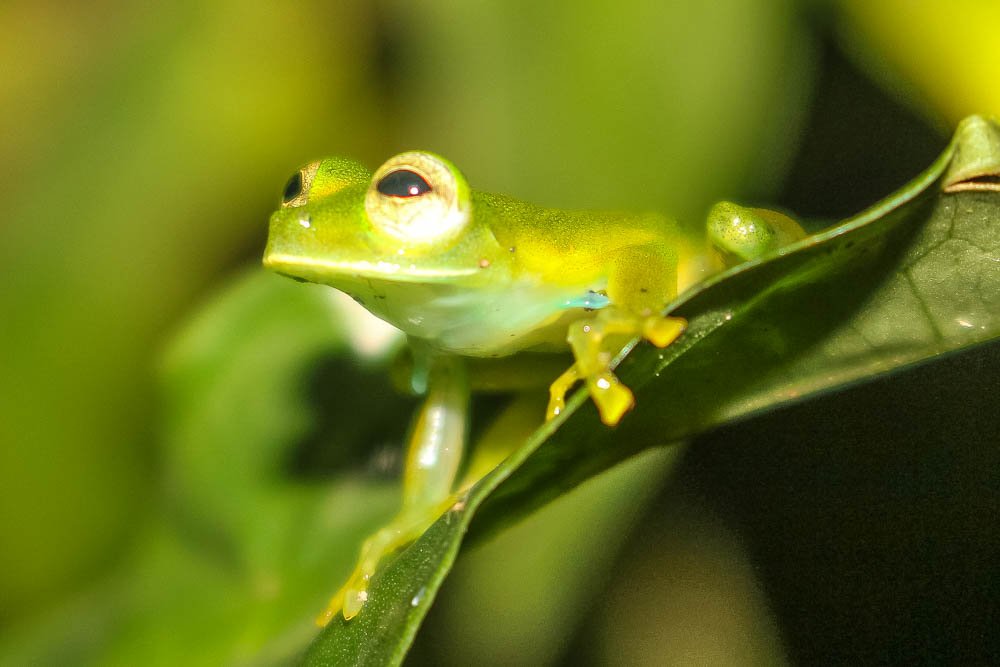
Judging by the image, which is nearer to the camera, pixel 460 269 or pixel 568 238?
pixel 460 269

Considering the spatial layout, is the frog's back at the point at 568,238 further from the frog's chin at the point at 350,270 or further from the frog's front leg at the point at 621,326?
the frog's chin at the point at 350,270

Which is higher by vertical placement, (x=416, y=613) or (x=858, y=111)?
(x=416, y=613)

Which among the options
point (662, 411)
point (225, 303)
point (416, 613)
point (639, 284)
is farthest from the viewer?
point (225, 303)

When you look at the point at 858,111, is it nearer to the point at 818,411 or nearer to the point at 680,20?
the point at 818,411

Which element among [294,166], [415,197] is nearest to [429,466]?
[415,197]

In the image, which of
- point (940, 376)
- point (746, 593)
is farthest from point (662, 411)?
point (746, 593)

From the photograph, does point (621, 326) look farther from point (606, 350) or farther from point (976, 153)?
point (976, 153)

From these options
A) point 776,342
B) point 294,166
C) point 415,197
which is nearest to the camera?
point 776,342
